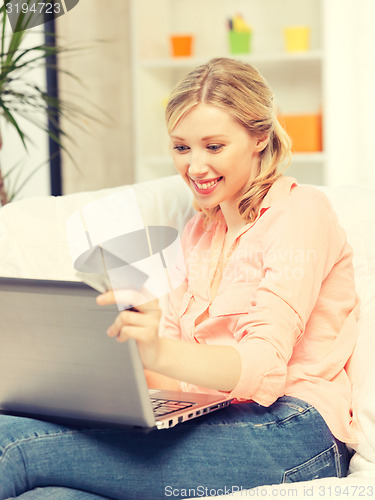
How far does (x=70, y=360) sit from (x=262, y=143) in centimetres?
58

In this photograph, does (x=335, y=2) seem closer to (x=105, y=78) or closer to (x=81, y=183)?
(x=105, y=78)

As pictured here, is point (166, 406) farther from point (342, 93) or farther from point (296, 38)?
point (296, 38)

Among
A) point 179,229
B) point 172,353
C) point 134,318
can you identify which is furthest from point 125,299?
point 179,229

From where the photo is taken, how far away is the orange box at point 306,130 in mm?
3041

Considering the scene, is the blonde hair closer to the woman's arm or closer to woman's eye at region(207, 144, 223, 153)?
woman's eye at region(207, 144, 223, 153)

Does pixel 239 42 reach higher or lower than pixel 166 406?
higher

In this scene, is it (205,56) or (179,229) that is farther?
(205,56)

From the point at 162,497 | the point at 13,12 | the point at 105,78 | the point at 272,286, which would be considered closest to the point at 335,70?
the point at 105,78

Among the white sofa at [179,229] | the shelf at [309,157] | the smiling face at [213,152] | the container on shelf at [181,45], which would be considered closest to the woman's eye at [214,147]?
the smiling face at [213,152]

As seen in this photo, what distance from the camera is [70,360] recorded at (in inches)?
35.3

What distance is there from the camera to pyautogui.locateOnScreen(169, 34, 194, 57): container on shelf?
321 centimetres

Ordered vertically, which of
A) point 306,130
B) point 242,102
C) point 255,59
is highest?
point 255,59

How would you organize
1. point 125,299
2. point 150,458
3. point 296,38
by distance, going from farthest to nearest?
point 296,38, point 150,458, point 125,299

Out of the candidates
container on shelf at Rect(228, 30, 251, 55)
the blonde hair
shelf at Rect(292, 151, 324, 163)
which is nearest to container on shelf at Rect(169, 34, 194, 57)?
container on shelf at Rect(228, 30, 251, 55)
